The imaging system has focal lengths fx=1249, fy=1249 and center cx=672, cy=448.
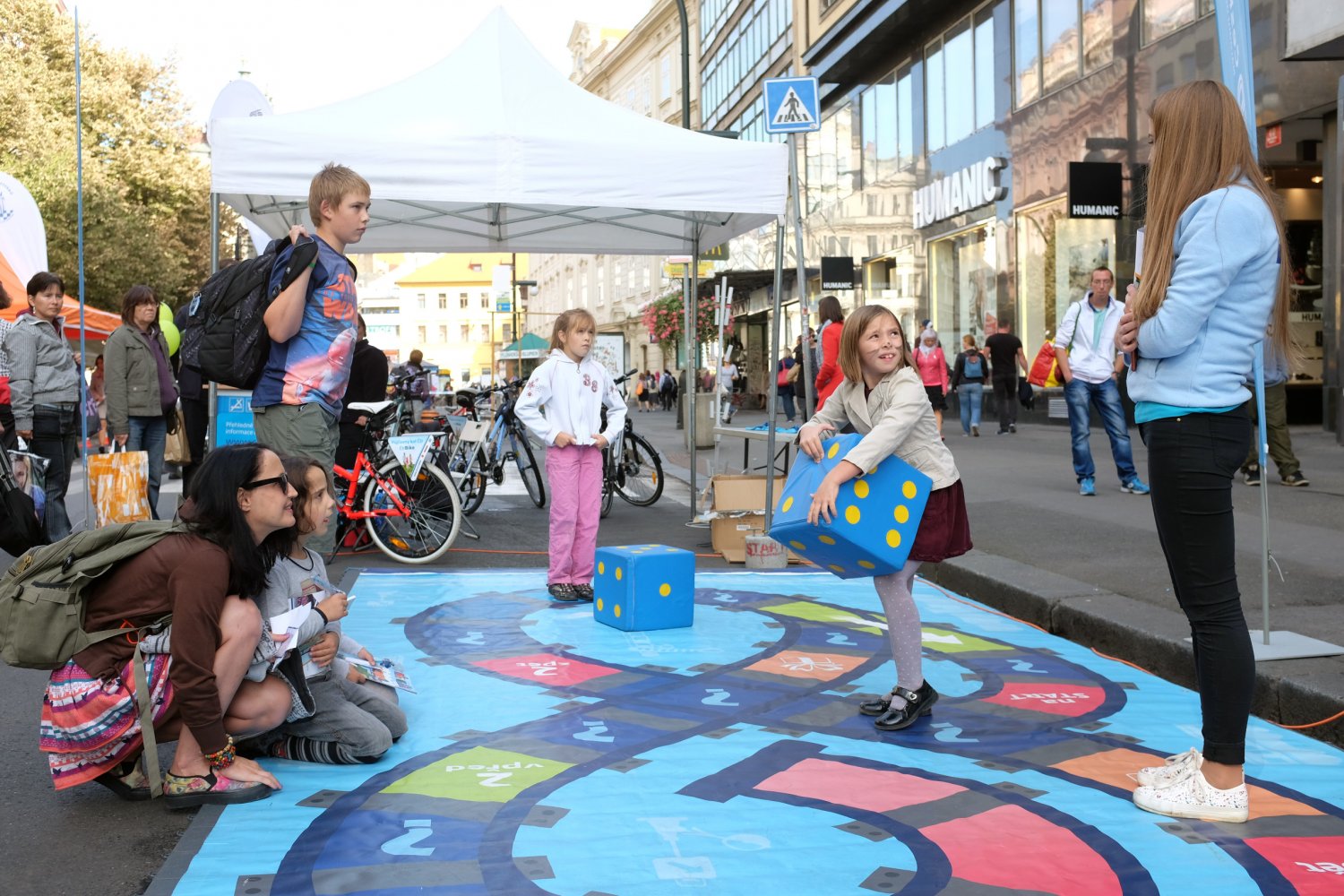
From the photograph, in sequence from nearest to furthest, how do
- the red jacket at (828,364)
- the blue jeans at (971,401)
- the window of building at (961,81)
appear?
the red jacket at (828,364) → the blue jeans at (971,401) → the window of building at (961,81)

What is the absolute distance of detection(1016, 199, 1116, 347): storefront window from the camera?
Answer: 63.4ft

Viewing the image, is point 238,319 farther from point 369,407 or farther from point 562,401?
point 369,407

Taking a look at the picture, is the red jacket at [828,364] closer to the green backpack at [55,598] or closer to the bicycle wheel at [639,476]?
the bicycle wheel at [639,476]

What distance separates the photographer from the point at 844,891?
2.99 m

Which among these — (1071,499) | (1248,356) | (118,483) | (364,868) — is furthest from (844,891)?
(1071,499)

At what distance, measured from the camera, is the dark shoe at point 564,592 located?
701 centimetres

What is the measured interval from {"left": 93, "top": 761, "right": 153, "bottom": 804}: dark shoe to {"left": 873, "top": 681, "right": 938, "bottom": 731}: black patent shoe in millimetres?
2409

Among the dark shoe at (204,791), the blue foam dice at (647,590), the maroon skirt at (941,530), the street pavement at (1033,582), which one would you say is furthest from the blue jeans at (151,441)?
the maroon skirt at (941,530)

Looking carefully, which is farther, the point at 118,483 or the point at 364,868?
the point at 118,483

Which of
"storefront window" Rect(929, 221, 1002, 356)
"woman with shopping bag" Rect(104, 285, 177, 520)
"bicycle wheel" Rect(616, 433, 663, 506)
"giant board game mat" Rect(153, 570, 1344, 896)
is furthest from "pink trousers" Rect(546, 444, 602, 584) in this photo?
"storefront window" Rect(929, 221, 1002, 356)

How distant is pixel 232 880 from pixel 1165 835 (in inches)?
95.6

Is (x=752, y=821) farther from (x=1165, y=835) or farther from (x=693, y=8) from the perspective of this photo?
(x=693, y=8)

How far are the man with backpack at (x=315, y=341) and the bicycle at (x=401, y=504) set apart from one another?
316cm

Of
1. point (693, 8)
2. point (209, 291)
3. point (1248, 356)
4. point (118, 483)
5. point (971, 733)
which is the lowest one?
point (971, 733)
